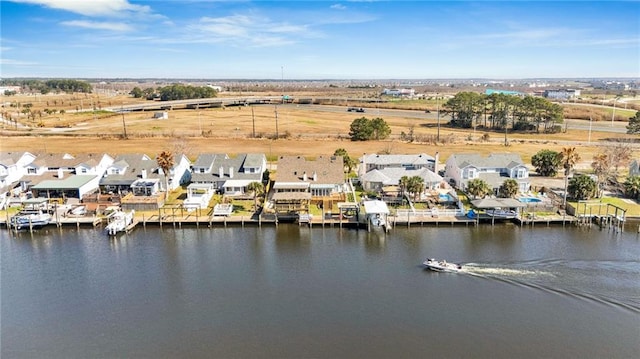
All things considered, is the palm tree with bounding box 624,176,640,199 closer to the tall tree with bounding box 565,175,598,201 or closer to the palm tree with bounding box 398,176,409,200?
the tall tree with bounding box 565,175,598,201

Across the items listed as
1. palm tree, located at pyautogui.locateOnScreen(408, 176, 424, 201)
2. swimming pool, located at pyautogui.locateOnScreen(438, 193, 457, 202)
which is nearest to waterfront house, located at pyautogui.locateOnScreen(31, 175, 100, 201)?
palm tree, located at pyautogui.locateOnScreen(408, 176, 424, 201)

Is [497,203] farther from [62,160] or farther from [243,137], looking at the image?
[243,137]

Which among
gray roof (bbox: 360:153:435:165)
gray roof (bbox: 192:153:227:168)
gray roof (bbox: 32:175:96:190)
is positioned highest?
gray roof (bbox: 192:153:227:168)

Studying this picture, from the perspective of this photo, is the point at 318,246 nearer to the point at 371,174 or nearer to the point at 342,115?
the point at 371,174

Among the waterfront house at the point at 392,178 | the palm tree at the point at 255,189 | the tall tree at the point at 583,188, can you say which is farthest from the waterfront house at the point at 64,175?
the tall tree at the point at 583,188

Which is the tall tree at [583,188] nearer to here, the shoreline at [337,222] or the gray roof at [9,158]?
the shoreline at [337,222]

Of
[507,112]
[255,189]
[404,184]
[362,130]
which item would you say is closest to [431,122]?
[507,112]

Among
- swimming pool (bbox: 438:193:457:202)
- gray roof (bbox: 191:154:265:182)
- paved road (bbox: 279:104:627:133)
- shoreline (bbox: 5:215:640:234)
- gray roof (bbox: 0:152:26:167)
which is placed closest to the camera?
shoreline (bbox: 5:215:640:234)
